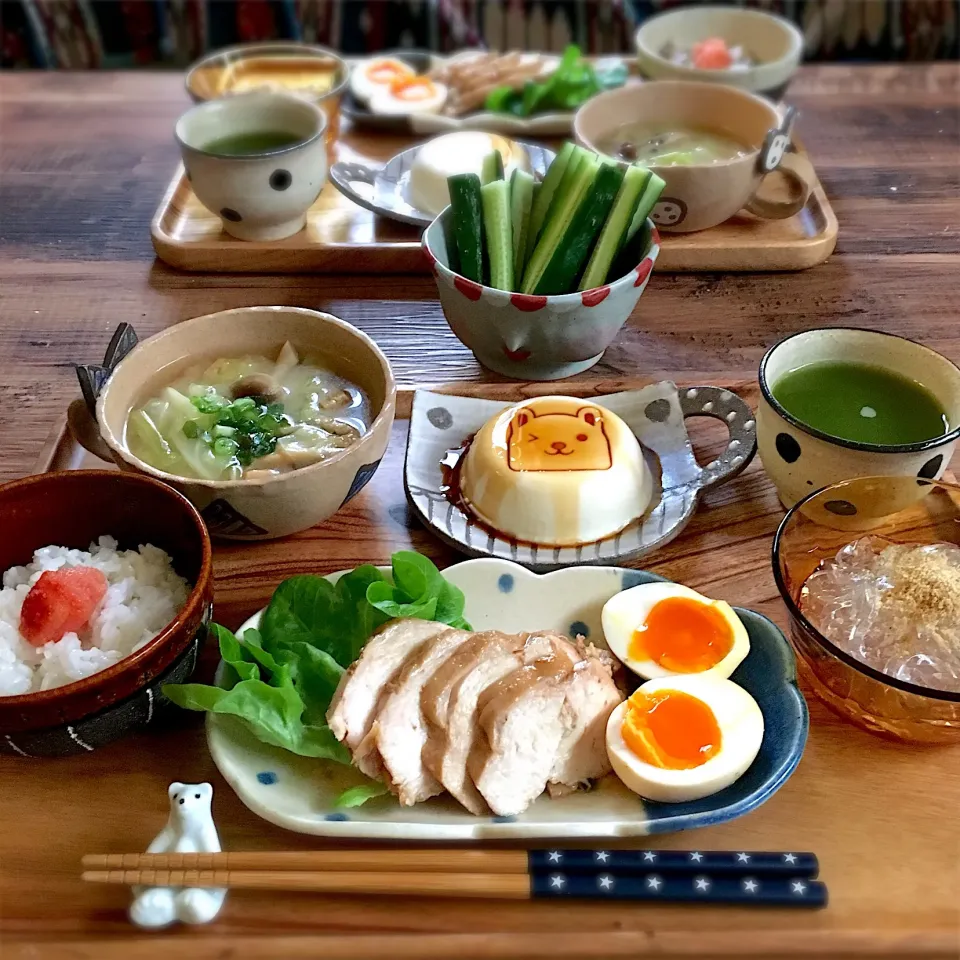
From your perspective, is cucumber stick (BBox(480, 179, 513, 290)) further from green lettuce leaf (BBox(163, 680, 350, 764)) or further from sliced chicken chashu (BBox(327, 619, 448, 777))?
green lettuce leaf (BBox(163, 680, 350, 764))

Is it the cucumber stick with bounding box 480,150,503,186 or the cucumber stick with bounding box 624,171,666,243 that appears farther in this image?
the cucumber stick with bounding box 480,150,503,186

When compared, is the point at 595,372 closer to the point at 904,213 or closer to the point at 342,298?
the point at 342,298

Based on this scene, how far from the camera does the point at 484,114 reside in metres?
2.66

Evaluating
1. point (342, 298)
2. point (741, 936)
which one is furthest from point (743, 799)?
point (342, 298)

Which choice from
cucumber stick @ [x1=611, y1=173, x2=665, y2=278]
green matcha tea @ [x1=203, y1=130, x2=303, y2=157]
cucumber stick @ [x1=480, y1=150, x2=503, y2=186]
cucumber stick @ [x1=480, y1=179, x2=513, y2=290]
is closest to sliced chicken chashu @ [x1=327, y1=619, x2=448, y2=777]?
cucumber stick @ [x1=480, y1=179, x2=513, y2=290]

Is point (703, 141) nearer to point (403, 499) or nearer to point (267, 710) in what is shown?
point (403, 499)

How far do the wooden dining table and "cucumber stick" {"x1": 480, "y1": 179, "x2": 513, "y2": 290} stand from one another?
20 cm

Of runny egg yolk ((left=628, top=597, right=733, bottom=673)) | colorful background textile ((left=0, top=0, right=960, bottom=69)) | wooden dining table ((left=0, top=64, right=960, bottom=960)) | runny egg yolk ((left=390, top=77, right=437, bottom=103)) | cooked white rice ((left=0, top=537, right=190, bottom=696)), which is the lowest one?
colorful background textile ((left=0, top=0, right=960, bottom=69))

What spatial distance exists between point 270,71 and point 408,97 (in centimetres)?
47

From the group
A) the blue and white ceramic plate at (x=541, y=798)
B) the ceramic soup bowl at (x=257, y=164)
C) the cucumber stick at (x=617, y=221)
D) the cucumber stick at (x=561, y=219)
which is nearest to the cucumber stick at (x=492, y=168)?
the cucumber stick at (x=561, y=219)

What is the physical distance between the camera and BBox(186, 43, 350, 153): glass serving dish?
2.77 meters

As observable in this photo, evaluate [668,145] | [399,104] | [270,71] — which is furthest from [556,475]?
[270,71]

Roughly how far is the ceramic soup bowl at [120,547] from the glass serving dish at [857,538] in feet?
2.57

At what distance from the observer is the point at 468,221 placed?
1.81m
